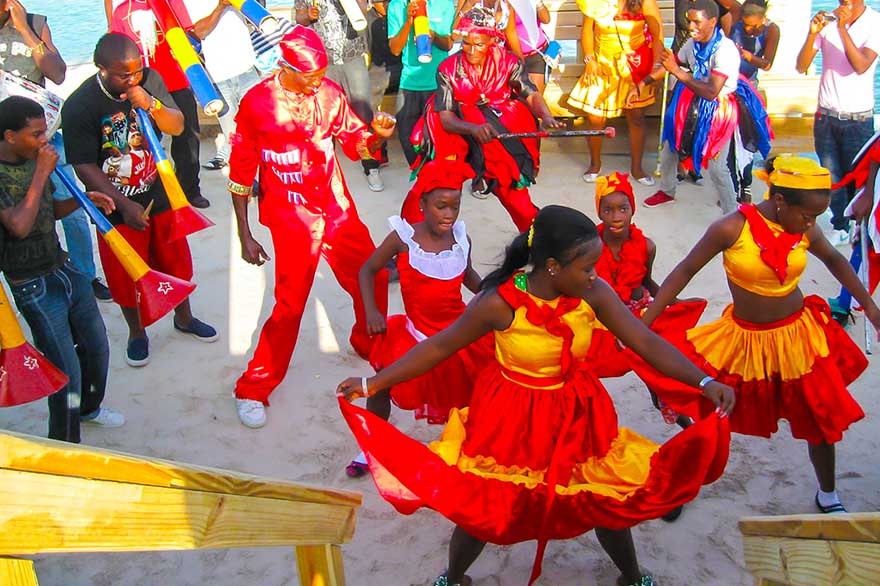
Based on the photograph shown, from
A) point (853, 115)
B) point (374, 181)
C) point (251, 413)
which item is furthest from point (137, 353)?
point (853, 115)

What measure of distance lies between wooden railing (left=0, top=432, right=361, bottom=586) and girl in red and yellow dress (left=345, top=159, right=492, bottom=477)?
1927mm

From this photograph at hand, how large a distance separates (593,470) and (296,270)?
232 centimetres

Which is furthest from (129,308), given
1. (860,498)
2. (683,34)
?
(683,34)

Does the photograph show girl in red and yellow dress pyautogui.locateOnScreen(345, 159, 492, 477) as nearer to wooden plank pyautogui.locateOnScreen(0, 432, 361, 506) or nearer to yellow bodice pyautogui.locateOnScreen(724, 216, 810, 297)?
yellow bodice pyautogui.locateOnScreen(724, 216, 810, 297)

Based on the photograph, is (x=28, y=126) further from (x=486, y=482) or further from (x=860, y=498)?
(x=860, y=498)

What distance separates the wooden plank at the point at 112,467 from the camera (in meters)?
1.49

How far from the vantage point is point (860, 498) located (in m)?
4.34

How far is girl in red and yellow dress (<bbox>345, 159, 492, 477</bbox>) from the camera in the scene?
4.18m

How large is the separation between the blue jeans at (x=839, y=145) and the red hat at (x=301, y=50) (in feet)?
13.5

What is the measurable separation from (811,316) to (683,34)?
4.54 m

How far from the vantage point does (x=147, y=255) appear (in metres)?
5.52

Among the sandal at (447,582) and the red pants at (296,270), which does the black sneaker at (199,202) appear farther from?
the sandal at (447,582)

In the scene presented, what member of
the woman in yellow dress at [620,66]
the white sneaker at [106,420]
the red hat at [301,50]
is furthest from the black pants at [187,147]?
the woman in yellow dress at [620,66]

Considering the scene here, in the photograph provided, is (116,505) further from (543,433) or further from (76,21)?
(76,21)
